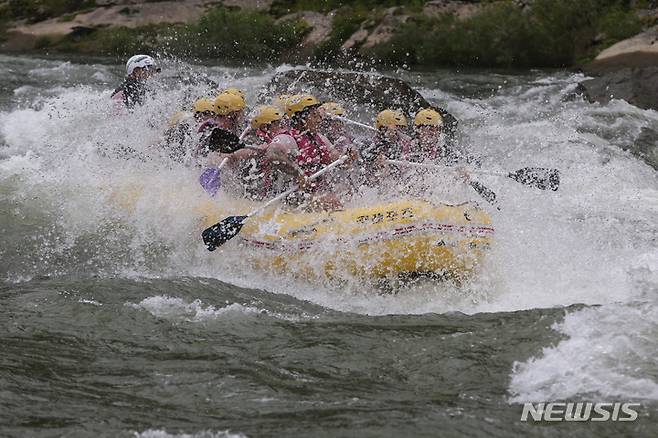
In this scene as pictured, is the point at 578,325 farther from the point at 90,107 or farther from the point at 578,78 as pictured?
the point at 578,78

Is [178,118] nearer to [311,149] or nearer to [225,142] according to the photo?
[225,142]

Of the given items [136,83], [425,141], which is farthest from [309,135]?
[136,83]

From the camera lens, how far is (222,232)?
7.29 metres

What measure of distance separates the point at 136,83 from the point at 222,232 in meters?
3.96

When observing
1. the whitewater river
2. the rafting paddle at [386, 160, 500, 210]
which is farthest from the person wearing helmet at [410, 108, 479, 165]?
the whitewater river

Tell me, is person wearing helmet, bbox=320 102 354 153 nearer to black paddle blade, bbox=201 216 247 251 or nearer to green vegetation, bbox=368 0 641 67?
black paddle blade, bbox=201 216 247 251

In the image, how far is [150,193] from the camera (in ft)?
28.5

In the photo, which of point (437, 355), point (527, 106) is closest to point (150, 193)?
point (437, 355)

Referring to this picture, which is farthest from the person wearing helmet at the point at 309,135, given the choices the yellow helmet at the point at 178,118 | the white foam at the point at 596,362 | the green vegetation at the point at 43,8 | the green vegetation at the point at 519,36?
the green vegetation at the point at 43,8

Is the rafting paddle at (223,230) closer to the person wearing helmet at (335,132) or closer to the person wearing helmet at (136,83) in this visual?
the person wearing helmet at (335,132)

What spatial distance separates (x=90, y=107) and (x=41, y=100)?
2.02 m

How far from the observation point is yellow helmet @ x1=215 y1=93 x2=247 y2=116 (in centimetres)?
836

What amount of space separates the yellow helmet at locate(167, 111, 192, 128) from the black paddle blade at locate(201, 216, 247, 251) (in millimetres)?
2342

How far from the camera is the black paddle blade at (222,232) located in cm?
725
